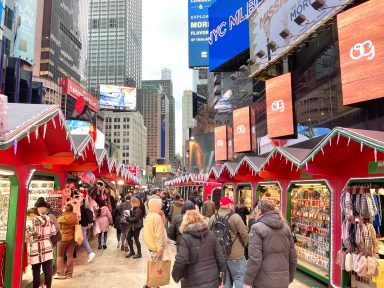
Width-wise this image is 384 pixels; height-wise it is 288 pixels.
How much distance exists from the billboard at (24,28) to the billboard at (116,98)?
21.1 m

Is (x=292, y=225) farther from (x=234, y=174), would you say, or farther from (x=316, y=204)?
(x=234, y=174)

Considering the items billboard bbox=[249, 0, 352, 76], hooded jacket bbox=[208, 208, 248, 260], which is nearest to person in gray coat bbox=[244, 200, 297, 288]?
hooded jacket bbox=[208, 208, 248, 260]

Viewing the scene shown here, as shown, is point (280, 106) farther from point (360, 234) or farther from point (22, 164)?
point (22, 164)

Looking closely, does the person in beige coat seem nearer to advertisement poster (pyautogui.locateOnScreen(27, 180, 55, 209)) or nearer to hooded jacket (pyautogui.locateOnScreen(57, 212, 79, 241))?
hooded jacket (pyautogui.locateOnScreen(57, 212, 79, 241))

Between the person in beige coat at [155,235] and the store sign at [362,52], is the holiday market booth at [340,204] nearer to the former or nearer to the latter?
the store sign at [362,52]

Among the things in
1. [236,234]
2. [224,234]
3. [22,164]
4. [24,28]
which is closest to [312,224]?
[236,234]

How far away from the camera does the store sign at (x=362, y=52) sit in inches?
329

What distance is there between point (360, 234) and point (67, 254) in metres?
6.28

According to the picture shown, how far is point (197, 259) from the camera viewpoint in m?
4.19

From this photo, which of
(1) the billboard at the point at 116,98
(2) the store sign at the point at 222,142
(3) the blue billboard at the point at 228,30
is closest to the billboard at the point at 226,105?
(3) the blue billboard at the point at 228,30

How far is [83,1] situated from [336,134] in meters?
186

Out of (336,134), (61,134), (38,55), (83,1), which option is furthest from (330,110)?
(83,1)

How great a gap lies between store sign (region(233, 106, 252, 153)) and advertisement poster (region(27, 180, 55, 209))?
12.1 m

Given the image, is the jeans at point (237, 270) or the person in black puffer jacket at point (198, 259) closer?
the person in black puffer jacket at point (198, 259)
